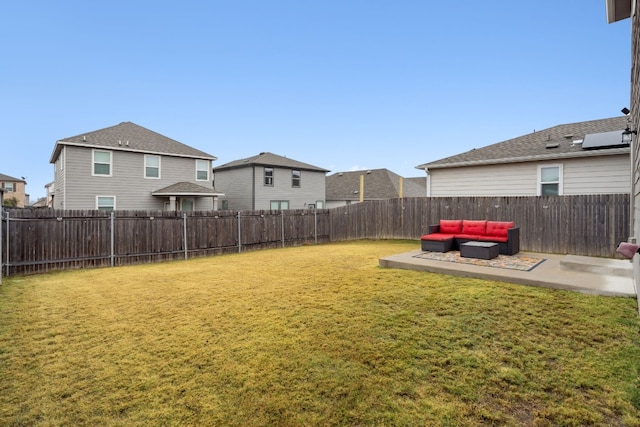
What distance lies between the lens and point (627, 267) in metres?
5.95

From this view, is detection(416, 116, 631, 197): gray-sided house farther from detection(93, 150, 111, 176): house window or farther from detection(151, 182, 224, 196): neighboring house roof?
detection(93, 150, 111, 176): house window

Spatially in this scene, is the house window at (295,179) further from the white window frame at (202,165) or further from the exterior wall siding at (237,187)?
the white window frame at (202,165)

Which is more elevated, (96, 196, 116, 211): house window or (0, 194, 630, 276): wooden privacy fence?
(96, 196, 116, 211): house window

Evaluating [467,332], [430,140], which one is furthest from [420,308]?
[430,140]

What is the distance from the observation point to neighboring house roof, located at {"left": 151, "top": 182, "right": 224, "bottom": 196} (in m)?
17.2

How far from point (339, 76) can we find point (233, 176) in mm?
10476

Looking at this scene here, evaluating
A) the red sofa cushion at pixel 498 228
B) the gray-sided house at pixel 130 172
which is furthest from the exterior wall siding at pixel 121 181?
the red sofa cushion at pixel 498 228

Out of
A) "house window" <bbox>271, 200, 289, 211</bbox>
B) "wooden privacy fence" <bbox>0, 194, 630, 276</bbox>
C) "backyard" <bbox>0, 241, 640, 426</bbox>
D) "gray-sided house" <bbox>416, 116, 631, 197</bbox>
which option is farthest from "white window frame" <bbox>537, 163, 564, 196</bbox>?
"house window" <bbox>271, 200, 289, 211</bbox>

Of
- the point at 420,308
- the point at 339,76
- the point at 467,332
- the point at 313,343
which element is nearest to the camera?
the point at 313,343

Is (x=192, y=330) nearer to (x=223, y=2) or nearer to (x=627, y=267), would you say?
(x=627, y=267)

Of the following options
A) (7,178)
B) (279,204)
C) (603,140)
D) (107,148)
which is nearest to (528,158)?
(603,140)

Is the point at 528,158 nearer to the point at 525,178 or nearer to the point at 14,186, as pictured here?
the point at 525,178

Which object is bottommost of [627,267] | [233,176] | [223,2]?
[627,267]

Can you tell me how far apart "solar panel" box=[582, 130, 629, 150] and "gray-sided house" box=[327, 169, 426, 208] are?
55.7 feet
